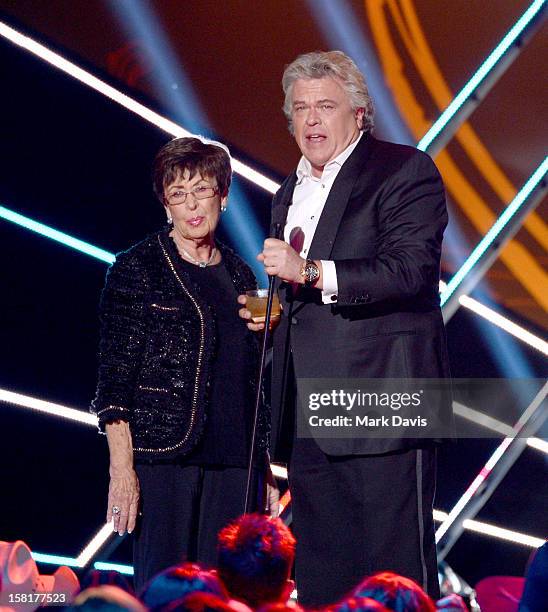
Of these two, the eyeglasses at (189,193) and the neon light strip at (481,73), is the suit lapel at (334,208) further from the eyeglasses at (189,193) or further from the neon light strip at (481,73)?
the neon light strip at (481,73)

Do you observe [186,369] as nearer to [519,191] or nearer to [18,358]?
[18,358]

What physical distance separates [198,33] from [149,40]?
0.60ft

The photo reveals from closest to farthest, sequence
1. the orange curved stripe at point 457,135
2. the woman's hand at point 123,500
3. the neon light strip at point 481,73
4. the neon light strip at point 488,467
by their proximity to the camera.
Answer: the woman's hand at point 123,500, the neon light strip at point 481,73, the orange curved stripe at point 457,135, the neon light strip at point 488,467

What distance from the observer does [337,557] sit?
196 cm

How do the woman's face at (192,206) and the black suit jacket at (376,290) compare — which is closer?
the black suit jacket at (376,290)

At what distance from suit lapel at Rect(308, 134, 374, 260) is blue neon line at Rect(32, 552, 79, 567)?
1.09m

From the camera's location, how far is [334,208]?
2.00m

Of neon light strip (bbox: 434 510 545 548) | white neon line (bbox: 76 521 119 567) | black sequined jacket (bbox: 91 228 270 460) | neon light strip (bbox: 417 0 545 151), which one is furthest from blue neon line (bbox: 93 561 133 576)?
neon light strip (bbox: 417 0 545 151)

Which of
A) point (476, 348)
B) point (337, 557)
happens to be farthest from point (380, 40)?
point (337, 557)

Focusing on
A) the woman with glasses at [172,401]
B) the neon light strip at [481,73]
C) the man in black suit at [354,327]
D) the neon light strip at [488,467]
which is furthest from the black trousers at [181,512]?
the neon light strip at [488,467]

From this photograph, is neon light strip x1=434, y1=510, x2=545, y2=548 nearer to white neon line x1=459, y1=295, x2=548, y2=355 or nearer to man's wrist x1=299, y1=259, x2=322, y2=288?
white neon line x1=459, y1=295, x2=548, y2=355

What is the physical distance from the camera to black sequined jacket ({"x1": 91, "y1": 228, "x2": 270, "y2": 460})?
2023mm

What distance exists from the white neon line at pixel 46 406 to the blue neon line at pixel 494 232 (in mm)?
1432

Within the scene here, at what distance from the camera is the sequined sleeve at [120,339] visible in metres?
Result: 2.02
